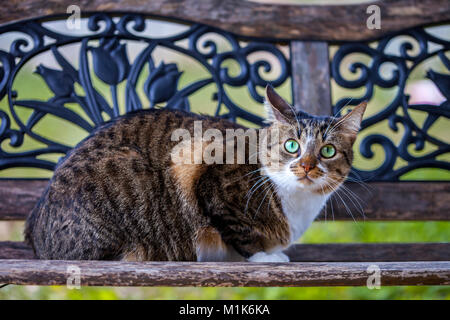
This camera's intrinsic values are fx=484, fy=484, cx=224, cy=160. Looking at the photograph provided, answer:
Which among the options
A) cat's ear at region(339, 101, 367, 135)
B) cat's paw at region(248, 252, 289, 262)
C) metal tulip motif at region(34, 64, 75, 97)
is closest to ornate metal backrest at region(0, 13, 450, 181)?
metal tulip motif at region(34, 64, 75, 97)

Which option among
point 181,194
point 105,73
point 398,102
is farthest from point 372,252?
point 105,73

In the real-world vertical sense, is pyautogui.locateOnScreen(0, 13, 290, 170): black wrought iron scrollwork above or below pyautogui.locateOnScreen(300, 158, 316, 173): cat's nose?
above

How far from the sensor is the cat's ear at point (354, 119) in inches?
66.9

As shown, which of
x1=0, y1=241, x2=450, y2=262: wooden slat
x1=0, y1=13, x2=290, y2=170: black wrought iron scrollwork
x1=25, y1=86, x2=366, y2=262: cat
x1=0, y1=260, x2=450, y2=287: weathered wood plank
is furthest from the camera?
x1=0, y1=13, x2=290, y2=170: black wrought iron scrollwork

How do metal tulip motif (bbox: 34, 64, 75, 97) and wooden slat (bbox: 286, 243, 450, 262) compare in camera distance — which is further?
metal tulip motif (bbox: 34, 64, 75, 97)

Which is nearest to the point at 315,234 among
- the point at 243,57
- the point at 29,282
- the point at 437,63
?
the point at 437,63

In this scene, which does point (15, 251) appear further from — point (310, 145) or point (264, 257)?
point (310, 145)

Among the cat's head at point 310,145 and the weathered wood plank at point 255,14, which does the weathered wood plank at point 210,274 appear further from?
the weathered wood plank at point 255,14

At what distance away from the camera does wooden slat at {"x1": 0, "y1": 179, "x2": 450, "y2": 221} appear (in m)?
1.91

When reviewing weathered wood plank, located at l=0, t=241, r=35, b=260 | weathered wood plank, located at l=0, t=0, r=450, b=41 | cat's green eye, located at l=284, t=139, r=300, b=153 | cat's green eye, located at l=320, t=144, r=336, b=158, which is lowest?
weathered wood plank, located at l=0, t=241, r=35, b=260

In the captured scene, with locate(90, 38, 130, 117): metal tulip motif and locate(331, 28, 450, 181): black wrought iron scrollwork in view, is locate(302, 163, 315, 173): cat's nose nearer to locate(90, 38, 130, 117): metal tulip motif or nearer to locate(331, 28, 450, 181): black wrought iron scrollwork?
locate(331, 28, 450, 181): black wrought iron scrollwork

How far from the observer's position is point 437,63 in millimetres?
2668

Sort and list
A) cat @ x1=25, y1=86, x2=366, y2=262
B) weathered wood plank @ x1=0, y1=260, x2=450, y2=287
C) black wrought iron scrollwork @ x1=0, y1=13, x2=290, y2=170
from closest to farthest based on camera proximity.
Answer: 1. weathered wood plank @ x1=0, y1=260, x2=450, y2=287
2. cat @ x1=25, y1=86, x2=366, y2=262
3. black wrought iron scrollwork @ x1=0, y1=13, x2=290, y2=170
